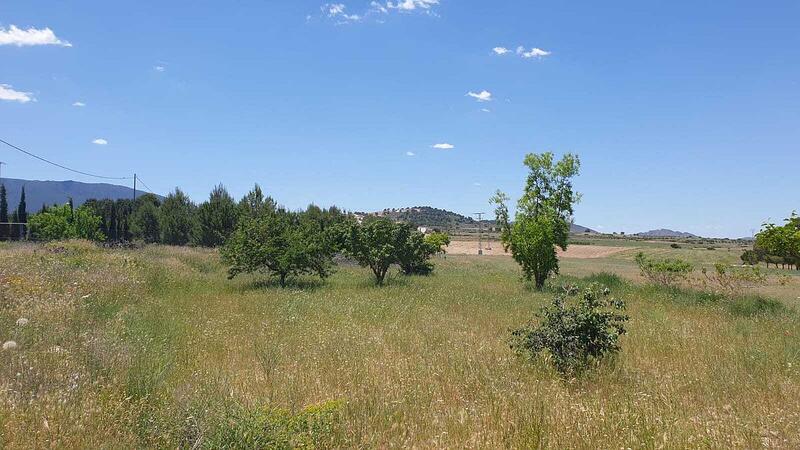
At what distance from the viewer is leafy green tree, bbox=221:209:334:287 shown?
21.6 m

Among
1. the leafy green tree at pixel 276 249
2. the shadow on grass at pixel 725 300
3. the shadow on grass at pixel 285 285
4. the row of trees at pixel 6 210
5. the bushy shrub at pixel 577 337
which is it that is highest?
the row of trees at pixel 6 210

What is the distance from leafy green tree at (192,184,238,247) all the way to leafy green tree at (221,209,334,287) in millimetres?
26000

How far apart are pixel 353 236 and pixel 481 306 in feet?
32.6

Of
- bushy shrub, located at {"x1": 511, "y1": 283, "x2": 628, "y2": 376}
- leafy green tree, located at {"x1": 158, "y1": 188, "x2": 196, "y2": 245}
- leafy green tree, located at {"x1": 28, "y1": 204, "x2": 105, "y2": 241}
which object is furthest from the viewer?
leafy green tree, located at {"x1": 158, "y1": 188, "x2": 196, "y2": 245}

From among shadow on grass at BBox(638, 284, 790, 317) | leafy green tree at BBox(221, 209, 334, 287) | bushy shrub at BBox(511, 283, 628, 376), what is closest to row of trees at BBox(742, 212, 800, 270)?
shadow on grass at BBox(638, 284, 790, 317)

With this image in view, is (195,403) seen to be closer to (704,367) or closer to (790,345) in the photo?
(704,367)

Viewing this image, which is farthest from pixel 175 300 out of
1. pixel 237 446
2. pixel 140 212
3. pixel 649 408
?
pixel 140 212

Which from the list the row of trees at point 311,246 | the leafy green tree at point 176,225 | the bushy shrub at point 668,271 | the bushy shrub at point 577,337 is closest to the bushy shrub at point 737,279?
the bushy shrub at point 668,271

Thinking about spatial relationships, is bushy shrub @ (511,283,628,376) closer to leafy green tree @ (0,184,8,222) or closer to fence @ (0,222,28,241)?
fence @ (0,222,28,241)

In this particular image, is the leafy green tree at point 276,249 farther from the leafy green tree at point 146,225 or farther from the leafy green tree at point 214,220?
the leafy green tree at point 146,225

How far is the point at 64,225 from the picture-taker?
1860 inches

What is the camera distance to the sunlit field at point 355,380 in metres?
4.69

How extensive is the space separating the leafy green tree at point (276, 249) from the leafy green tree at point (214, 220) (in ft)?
85.3

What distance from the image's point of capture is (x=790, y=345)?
9.84 metres
